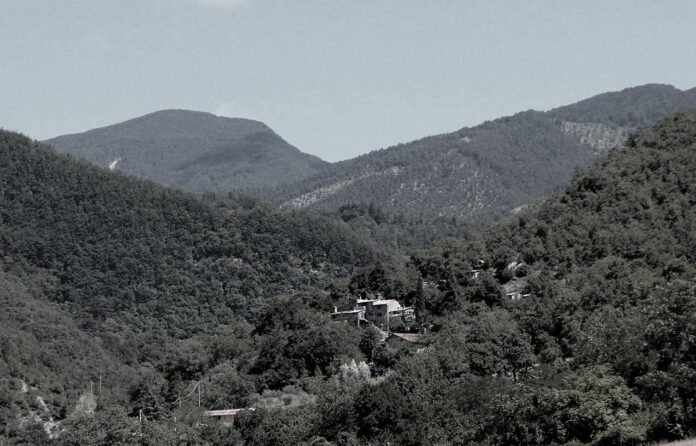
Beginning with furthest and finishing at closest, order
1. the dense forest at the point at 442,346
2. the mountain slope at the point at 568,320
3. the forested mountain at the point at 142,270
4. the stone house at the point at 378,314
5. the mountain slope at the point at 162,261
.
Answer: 1. the mountain slope at the point at 162,261
2. the forested mountain at the point at 142,270
3. the stone house at the point at 378,314
4. the dense forest at the point at 442,346
5. the mountain slope at the point at 568,320

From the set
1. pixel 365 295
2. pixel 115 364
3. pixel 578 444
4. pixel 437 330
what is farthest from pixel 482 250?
pixel 578 444

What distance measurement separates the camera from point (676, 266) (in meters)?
86.6

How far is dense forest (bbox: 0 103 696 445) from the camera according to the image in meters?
54.9

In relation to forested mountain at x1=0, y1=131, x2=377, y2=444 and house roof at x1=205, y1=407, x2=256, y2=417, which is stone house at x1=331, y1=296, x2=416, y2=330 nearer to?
house roof at x1=205, y1=407, x2=256, y2=417

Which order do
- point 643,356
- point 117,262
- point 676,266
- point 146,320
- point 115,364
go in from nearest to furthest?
point 643,356, point 676,266, point 115,364, point 146,320, point 117,262

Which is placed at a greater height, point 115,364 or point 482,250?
point 482,250

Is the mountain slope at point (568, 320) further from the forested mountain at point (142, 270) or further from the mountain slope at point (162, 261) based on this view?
the mountain slope at point (162, 261)

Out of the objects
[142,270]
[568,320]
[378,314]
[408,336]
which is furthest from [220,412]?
[142,270]

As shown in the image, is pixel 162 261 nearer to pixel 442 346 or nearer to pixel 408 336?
pixel 408 336

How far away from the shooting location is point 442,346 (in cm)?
8231

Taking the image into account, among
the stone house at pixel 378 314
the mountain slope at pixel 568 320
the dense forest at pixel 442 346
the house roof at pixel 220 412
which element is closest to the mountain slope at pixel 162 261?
the dense forest at pixel 442 346

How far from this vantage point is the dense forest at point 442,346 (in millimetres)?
54938

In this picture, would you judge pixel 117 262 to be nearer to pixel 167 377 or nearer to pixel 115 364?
pixel 115 364

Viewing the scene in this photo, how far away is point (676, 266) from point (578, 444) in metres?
39.0
